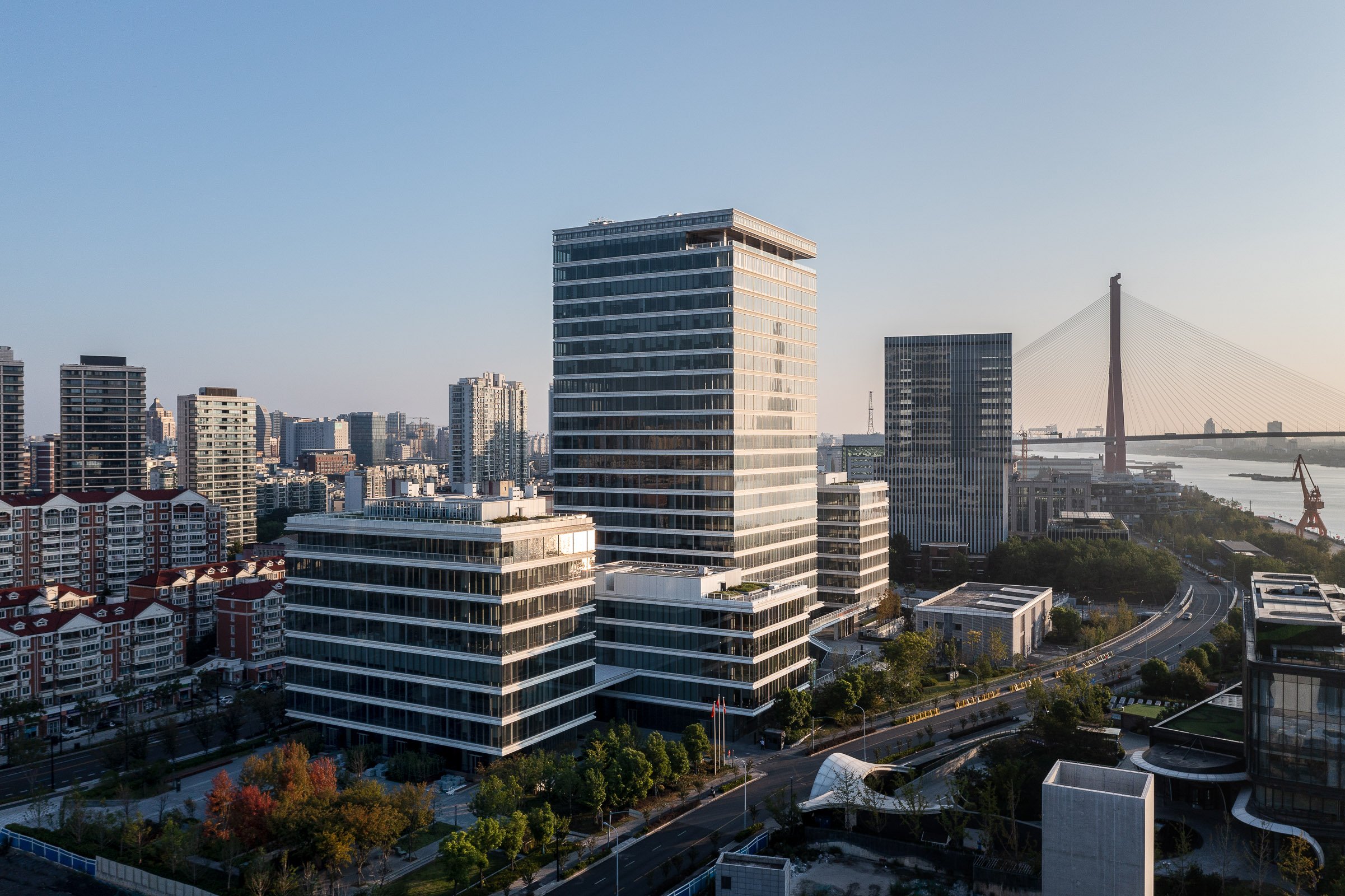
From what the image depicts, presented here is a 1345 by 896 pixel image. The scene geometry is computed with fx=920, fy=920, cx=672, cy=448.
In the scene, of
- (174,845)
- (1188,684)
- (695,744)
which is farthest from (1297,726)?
(174,845)

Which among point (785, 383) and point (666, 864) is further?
point (785, 383)

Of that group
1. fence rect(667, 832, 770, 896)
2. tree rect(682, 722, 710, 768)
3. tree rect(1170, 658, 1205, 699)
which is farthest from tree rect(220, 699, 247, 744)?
tree rect(1170, 658, 1205, 699)

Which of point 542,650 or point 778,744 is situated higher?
point 542,650

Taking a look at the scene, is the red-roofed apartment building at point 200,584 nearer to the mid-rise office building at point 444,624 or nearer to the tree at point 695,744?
the mid-rise office building at point 444,624

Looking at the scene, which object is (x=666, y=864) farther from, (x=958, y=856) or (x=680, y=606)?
(x=680, y=606)

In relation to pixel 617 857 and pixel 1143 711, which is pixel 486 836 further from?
pixel 1143 711

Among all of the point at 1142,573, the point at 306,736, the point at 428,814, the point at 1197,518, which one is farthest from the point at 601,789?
the point at 1197,518
